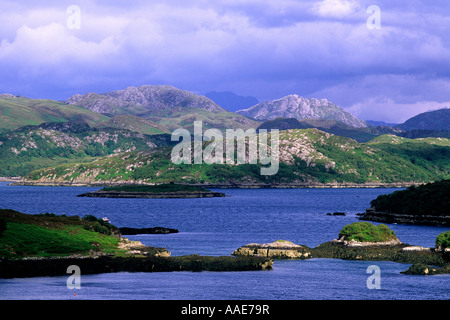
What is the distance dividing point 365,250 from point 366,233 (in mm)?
7856

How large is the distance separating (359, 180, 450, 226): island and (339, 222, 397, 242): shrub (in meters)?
69.7

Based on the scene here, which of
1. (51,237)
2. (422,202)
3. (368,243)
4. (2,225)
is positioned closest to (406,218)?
(422,202)

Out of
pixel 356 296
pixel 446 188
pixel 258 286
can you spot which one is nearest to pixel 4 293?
pixel 258 286

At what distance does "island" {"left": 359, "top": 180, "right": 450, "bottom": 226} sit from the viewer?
578 ft

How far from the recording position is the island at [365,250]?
309 ft

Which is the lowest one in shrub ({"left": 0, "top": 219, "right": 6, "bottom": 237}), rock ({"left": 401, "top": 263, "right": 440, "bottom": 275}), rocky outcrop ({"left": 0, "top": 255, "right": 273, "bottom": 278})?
rock ({"left": 401, "top": 263, "right": 440, "bottom": 275})

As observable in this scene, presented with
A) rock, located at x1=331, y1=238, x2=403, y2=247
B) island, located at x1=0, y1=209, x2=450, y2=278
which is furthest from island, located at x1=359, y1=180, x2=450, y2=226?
island, located at x1=0, y1=209, x2=450, y2=278

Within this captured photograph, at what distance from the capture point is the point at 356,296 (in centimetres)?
6850

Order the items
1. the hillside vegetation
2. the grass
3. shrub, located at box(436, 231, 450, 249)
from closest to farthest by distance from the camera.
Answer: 1. the grass
2. shrub, located at box(436, 231, 450, 249)
3. the hillside vegetation

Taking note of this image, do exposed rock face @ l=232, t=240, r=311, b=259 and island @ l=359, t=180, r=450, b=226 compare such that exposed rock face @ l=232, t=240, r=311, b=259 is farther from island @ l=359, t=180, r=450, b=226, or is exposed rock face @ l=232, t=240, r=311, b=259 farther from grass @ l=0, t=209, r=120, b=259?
island @ l=359, t=180, r=450, b=226

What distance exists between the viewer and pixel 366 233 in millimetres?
109562

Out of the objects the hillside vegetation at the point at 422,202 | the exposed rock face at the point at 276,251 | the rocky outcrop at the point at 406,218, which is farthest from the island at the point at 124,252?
the hillside vegetation at the point at 422,202
